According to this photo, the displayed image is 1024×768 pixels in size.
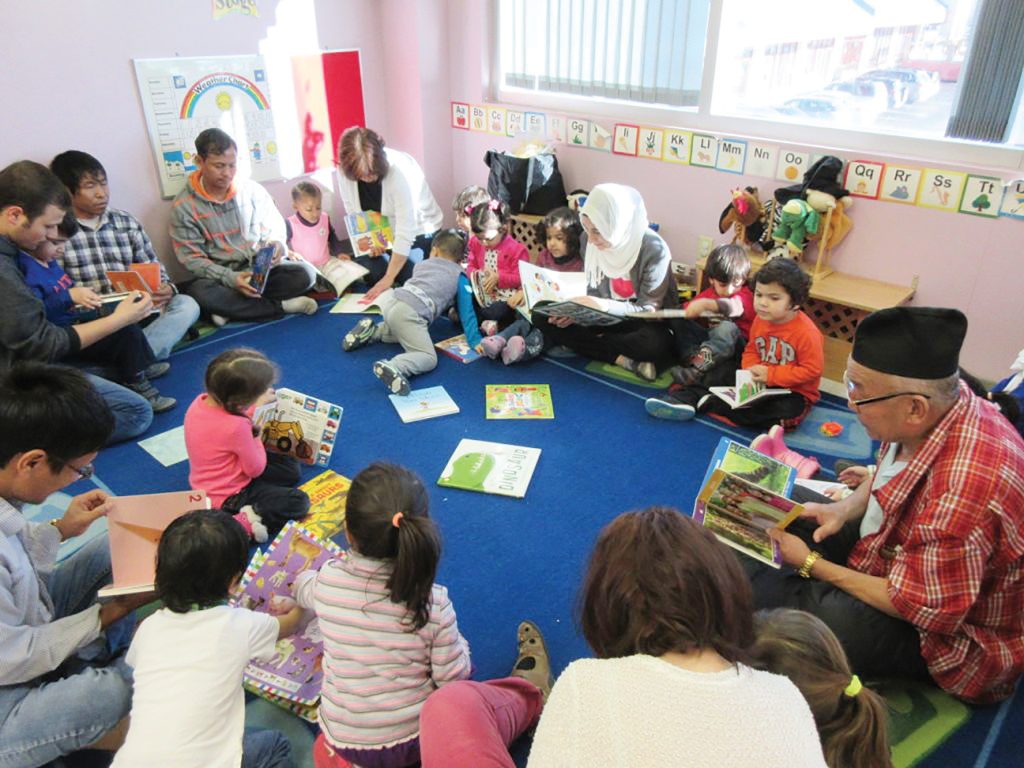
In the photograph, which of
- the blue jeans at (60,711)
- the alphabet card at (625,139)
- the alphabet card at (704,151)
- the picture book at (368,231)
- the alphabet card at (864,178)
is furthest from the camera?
the picture book at (368,231)

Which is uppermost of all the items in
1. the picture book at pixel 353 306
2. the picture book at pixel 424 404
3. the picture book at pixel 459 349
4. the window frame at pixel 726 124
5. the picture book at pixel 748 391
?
the window frame at pixel 726 124

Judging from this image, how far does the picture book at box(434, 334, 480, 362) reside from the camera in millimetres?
3760

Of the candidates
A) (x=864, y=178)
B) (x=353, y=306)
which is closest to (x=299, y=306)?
(x=353, y=306)

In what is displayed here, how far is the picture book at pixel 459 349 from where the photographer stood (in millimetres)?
3760

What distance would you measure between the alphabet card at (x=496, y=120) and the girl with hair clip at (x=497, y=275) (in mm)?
1176

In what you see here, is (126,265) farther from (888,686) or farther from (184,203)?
(888,686)

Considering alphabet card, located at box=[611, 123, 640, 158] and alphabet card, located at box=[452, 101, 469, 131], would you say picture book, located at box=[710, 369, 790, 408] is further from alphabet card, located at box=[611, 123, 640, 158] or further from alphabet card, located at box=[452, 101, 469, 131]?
alphabet card, located at box=[452, 101, 469, 131]

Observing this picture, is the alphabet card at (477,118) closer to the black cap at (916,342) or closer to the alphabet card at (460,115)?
the alphabet card at (460,115)

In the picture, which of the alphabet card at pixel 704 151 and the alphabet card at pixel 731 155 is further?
the alphabet card at pixel 704 151

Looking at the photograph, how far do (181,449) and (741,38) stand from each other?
3.43m

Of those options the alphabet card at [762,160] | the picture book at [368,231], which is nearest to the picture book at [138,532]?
the picture book at [368,231]

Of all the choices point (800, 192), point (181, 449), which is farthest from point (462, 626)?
point (800, 192)

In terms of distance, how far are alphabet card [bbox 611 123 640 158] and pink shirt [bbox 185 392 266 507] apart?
281cm

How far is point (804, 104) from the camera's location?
3.59 metres
